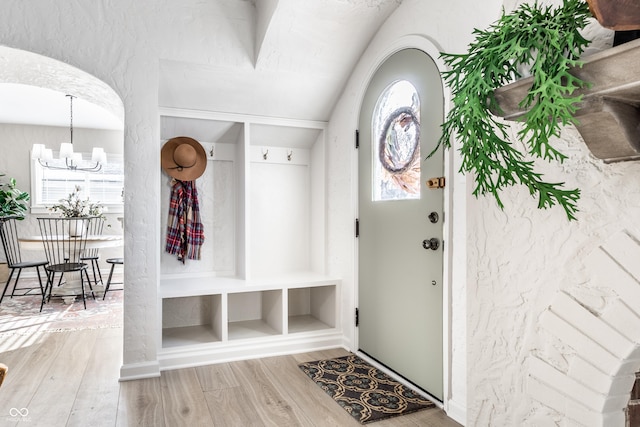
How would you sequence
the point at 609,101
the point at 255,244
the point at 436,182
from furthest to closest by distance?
the point at 255,244, the point at 436,182, the point at 609,101

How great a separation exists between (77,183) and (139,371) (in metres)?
5.80

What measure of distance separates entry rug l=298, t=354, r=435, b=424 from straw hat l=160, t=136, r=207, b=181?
1.67 metres

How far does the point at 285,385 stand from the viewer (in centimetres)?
263

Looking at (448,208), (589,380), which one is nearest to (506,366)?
(589,380)

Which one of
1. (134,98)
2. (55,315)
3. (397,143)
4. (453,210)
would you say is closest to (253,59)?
(134,98)

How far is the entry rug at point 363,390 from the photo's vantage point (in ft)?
7.50

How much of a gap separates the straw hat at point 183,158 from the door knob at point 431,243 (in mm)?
1865

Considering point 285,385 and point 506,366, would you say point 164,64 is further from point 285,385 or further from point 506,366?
point 506,366

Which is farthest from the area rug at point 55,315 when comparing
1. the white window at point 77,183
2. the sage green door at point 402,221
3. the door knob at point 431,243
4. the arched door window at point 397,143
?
the door knob at point 431,243

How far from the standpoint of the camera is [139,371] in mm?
2736

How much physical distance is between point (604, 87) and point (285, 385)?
229cm

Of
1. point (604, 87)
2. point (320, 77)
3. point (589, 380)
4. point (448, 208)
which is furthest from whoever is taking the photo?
point (320, 77)

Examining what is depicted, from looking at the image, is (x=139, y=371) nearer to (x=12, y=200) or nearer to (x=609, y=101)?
(x=609, y=101)

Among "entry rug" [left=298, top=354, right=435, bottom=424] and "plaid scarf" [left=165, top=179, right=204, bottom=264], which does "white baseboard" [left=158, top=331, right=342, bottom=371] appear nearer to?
"entry rug" [left=298, top=354, right=435, bottom=424]
